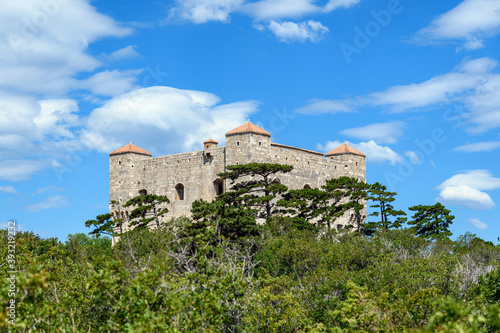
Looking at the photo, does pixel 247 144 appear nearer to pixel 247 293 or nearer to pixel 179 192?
pixel 179 192

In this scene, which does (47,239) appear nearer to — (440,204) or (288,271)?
(288,271)

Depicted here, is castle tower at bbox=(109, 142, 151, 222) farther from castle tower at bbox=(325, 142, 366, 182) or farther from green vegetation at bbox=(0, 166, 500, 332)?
castle tower at bbox=(325, 142, 366, 182)

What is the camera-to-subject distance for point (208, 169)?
36156 mm

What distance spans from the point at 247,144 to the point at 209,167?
3464 mm

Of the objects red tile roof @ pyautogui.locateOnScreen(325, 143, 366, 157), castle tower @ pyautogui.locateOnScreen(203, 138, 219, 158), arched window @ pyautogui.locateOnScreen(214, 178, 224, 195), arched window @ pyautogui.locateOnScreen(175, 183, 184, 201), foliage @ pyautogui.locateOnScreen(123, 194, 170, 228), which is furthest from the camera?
red tile roof @ pyautogui.locateOnScreen(325, 143, 366, 157)

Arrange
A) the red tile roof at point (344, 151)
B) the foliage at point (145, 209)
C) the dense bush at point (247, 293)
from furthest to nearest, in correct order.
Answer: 1. the red tile roof at point (344, 151)
2. the foliage at point (145, 209)
3. the dense bush at point (247, 293)

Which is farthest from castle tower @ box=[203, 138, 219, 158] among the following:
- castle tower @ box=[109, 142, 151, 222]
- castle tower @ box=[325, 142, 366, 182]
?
castle tower @ box=[325, 142, 366, 182]

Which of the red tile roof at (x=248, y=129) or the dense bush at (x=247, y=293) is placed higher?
the red tile roof at (x=248, y=129)

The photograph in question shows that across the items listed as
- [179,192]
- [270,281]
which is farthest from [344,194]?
[270,281]

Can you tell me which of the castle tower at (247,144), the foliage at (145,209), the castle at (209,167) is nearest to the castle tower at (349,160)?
the castle at (209,167)

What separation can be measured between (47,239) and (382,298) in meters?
21.3

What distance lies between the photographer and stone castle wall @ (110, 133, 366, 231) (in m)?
34.6

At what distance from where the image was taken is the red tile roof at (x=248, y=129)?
3419cm

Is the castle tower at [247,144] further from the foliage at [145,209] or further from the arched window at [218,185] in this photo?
the foliage at [145,209]
